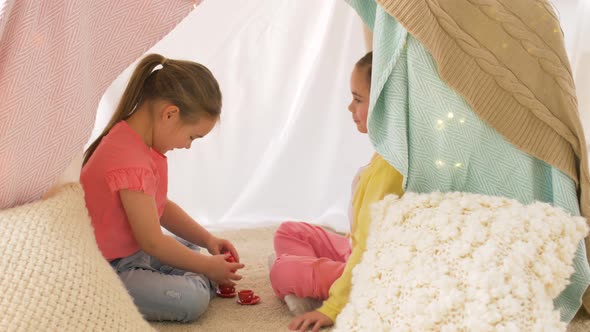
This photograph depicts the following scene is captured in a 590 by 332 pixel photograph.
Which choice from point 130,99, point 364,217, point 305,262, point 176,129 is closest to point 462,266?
point 364,217

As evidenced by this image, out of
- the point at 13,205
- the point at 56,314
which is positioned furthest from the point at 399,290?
the point at 13,205

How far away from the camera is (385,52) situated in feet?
4.42

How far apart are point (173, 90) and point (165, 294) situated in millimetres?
482

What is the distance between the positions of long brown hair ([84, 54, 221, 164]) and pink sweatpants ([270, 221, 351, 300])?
1.30 feet

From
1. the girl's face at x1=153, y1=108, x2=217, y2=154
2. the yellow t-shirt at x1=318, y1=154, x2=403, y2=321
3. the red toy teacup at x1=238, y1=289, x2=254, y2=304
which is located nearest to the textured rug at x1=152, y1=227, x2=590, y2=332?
the red toy teacup at x1=238, y1=289, x2=254, y2=304

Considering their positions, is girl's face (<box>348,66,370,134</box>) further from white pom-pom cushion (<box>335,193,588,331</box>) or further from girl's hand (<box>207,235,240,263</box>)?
girl's hand (<box>207,235,240,263</box>)

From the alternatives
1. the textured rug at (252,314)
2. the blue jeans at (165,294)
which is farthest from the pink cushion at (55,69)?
the textured rug at (252,314)

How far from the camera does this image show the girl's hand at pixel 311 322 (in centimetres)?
141

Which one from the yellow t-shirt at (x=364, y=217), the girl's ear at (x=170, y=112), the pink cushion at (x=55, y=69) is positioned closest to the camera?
the pink cushion at (x=55, y=69)

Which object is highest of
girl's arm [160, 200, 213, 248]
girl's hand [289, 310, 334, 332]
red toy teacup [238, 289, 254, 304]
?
girl's hand [289, 310, 334, 332]

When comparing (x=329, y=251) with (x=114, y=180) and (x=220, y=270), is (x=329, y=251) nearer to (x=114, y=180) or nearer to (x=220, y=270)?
(x=220, y=270)

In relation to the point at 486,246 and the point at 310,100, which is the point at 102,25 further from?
the point at 310,100

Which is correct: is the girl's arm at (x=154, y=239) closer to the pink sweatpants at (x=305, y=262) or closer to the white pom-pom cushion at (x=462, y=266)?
the pink sweatpants at (x=305, y=262)

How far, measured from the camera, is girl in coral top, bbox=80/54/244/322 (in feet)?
5.02
